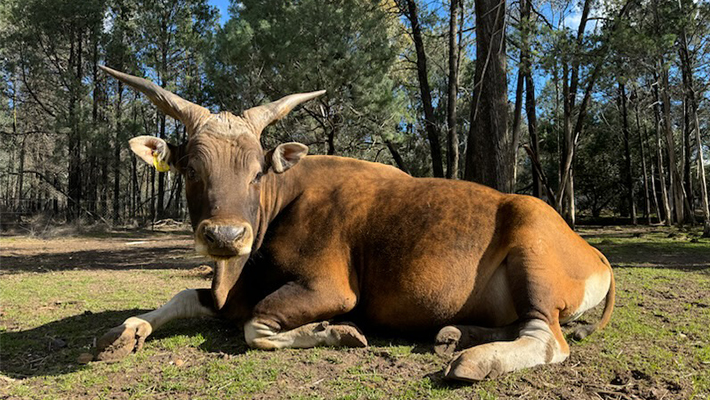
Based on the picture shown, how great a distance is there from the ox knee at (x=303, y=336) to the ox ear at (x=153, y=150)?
4.78 ft

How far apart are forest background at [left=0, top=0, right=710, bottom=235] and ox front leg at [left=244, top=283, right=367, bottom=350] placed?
4116 mm

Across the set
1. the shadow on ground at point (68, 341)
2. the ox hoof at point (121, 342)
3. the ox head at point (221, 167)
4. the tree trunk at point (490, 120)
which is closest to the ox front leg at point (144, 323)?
the ox hoof at point (121, 342)

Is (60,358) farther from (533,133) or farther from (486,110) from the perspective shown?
(533,133)

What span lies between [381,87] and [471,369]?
1309 centimetres

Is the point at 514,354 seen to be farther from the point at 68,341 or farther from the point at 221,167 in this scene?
the point at 68,341

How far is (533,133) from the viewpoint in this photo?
53.3 ft

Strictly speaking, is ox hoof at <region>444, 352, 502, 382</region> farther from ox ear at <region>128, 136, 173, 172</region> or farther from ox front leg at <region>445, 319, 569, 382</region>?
ox ear at <region>128, 136, 173, 172</region>

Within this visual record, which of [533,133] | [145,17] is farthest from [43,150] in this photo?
[533,133]

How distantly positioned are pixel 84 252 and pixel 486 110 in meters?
11.4

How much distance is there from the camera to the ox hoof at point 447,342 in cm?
347

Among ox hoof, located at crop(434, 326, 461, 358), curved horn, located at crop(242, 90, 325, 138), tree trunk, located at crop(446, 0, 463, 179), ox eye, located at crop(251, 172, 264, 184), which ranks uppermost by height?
tree trunk, located at crop(446, 0, 463, 179)

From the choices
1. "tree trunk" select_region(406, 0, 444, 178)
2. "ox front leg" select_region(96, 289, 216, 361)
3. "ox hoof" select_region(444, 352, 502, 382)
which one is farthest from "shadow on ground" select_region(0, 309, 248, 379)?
"tree trunk" select_region(406, 0, 444, 178)

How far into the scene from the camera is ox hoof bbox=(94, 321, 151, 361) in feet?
11.2

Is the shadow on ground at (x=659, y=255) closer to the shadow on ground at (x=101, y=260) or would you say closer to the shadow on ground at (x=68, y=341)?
the shadow on ground at (x=68, y=341)
